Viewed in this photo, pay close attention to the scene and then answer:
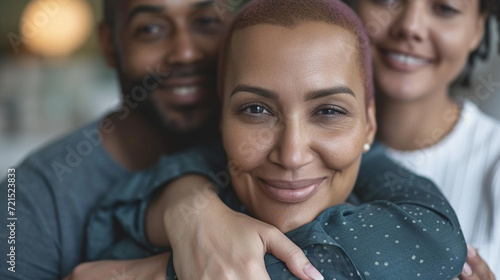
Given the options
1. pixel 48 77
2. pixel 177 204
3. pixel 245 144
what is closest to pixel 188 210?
pixel 177 204

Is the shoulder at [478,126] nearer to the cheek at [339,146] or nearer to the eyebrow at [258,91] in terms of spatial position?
the cheek at [339,146]

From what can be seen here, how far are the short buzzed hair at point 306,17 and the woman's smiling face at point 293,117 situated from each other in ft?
0.05

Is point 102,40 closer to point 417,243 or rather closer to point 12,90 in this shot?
point 417,243

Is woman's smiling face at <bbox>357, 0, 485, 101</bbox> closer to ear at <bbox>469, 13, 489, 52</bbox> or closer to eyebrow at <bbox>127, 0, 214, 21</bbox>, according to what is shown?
ear at <bbox>469, 13, 489, 52</bbox>

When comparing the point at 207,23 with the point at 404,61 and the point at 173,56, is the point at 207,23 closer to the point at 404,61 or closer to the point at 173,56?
the point at 173,56

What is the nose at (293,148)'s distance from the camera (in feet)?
3.44

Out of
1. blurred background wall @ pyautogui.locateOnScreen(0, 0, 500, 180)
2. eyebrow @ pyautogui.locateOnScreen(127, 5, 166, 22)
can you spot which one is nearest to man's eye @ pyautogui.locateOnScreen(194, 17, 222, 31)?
eyebrow @ pyautogui.locateOnScreen(127, 5, 166, 22)

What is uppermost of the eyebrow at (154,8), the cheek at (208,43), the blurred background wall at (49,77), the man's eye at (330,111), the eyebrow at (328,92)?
the eyebrow at (154,8)

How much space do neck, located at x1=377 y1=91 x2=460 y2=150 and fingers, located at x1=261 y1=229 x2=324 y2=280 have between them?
817 millimetres

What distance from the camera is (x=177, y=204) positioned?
47.7 inches

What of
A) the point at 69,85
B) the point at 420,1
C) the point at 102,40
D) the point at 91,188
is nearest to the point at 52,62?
the point at 69,85

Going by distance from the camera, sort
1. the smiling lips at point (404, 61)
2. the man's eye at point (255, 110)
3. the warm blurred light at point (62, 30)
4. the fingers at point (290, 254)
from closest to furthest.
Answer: the fingers at point (290, 254) → the man's eye at point (255, 110) → the smiling lips at point (404, 61) → the warm blurred light at point (62, 30)

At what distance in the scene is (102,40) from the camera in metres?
1.83

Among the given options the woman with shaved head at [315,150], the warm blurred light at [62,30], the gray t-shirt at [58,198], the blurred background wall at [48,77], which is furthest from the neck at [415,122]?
the warm blurred light at [62,30]
